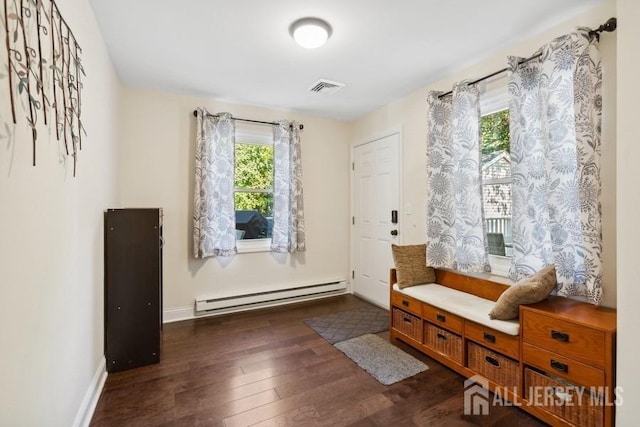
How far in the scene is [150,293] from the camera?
2.32 metres

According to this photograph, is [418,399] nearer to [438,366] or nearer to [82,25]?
[438,366]

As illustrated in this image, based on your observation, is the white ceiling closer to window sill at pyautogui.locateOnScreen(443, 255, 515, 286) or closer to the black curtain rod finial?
the black curtain rod finial

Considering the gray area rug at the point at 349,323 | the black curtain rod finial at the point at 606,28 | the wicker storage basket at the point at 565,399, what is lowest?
the gray area rug at the point at 349,323

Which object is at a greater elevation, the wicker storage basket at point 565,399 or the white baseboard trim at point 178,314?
the wicker storage basket at point 565,399

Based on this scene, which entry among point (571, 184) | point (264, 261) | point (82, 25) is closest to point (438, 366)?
point (571, 184)

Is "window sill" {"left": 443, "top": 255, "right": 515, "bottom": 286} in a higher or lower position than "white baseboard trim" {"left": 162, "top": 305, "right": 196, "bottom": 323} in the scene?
higher

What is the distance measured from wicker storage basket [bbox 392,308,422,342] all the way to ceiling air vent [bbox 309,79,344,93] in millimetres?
2283

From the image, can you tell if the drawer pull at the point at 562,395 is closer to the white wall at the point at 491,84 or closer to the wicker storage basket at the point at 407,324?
the white wall at the point at 491,84

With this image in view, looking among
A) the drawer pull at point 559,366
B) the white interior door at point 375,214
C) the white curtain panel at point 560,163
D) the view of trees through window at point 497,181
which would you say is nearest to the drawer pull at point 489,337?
the drawer pull at point 559,366

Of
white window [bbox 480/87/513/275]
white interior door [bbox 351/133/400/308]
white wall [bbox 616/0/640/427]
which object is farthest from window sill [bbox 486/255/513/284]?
white interior door [bbox 351/133/400/308]

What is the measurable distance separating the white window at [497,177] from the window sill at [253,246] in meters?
2.44

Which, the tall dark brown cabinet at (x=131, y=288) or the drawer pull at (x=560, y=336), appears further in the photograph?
the tall dark brown cabinet at (x=131, y=288)

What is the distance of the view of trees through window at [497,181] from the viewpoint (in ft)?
7.98

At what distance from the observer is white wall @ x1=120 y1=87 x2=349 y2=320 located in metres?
3.12
